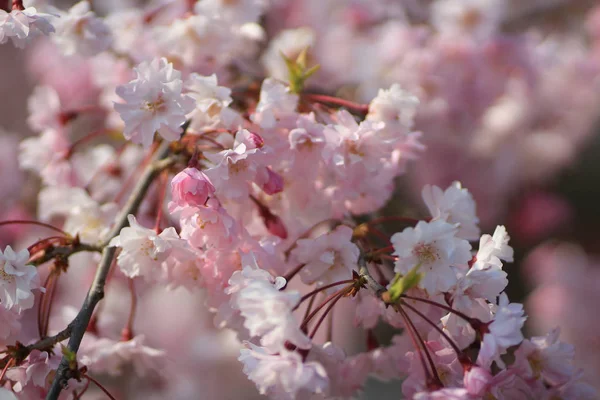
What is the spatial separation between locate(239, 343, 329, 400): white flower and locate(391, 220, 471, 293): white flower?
0.17 meters

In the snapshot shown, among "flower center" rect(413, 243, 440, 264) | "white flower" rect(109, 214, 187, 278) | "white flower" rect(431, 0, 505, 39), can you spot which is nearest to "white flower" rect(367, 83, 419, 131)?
"flower center" rect(413, 243, 440, 264)

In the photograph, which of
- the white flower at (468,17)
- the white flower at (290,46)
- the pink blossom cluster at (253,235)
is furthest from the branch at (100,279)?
the white flower at (468,17)

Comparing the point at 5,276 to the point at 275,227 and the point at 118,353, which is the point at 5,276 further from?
the point at 275,227

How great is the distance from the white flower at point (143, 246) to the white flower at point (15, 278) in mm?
104

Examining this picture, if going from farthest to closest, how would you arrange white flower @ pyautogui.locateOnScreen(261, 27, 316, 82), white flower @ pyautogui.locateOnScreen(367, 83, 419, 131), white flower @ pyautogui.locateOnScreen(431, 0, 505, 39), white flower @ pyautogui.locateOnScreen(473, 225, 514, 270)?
white flower @ pyautogui.locateOnScreen(431, 0, 505, 39)
white flower @ pyautogui.locateOnScreen(261, 27, 316, 82)
white flower @ pyautogui.locateOnScreen(367, 83, 419, 131)
white flower @ pyautogui.locateOnScreen(473, 225, 514, 270)

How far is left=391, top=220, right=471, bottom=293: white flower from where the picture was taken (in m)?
0.76

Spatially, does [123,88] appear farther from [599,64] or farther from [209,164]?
[599,64]

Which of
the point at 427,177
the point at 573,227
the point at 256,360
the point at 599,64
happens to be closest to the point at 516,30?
the point at 599,64

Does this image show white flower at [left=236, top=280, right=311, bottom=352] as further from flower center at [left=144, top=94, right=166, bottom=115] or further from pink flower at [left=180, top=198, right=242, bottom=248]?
flower center at [left=144, top=94, right=166, bottom=115]

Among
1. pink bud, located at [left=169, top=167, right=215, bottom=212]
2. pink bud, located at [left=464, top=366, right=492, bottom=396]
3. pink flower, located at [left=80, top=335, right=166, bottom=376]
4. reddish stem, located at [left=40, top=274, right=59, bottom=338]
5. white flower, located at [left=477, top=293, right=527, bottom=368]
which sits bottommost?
pink flower, located at [left=80, top=335, right=166, bottom=376]

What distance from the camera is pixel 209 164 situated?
84 centimetres

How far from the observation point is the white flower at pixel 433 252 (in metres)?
0.76

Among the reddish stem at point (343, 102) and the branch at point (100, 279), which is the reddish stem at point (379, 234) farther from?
the branch at point (100, 279)

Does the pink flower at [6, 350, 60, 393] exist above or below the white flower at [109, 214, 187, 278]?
below
